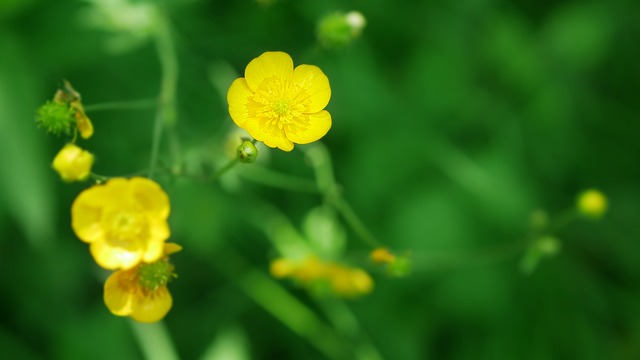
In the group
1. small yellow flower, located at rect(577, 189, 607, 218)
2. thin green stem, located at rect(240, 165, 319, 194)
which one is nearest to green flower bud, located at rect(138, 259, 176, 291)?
thin green stem, located at rect(240, 165, 319, 194)

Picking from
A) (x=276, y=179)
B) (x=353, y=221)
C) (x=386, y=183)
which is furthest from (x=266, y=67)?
(x=386, y=183)

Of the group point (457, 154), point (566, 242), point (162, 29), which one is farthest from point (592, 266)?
point (162, 29)

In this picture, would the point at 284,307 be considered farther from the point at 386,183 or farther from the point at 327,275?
the point at 386,183

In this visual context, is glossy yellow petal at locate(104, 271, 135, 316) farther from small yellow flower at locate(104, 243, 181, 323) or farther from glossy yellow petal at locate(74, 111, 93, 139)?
glossy yellow petal at locate(74, 111, 93, 139)

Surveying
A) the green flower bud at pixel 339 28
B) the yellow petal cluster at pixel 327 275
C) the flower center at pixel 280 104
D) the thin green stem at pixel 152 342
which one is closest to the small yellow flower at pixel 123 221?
the flower center at pixel 280 104

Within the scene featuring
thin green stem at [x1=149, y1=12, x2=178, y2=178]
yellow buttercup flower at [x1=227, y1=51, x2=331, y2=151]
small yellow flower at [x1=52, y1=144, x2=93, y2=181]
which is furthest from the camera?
thin green stem at [x1=149, y1=12, x2=178, y2=178]

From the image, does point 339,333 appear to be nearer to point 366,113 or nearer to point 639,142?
point 366,113

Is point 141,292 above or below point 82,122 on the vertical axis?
below
